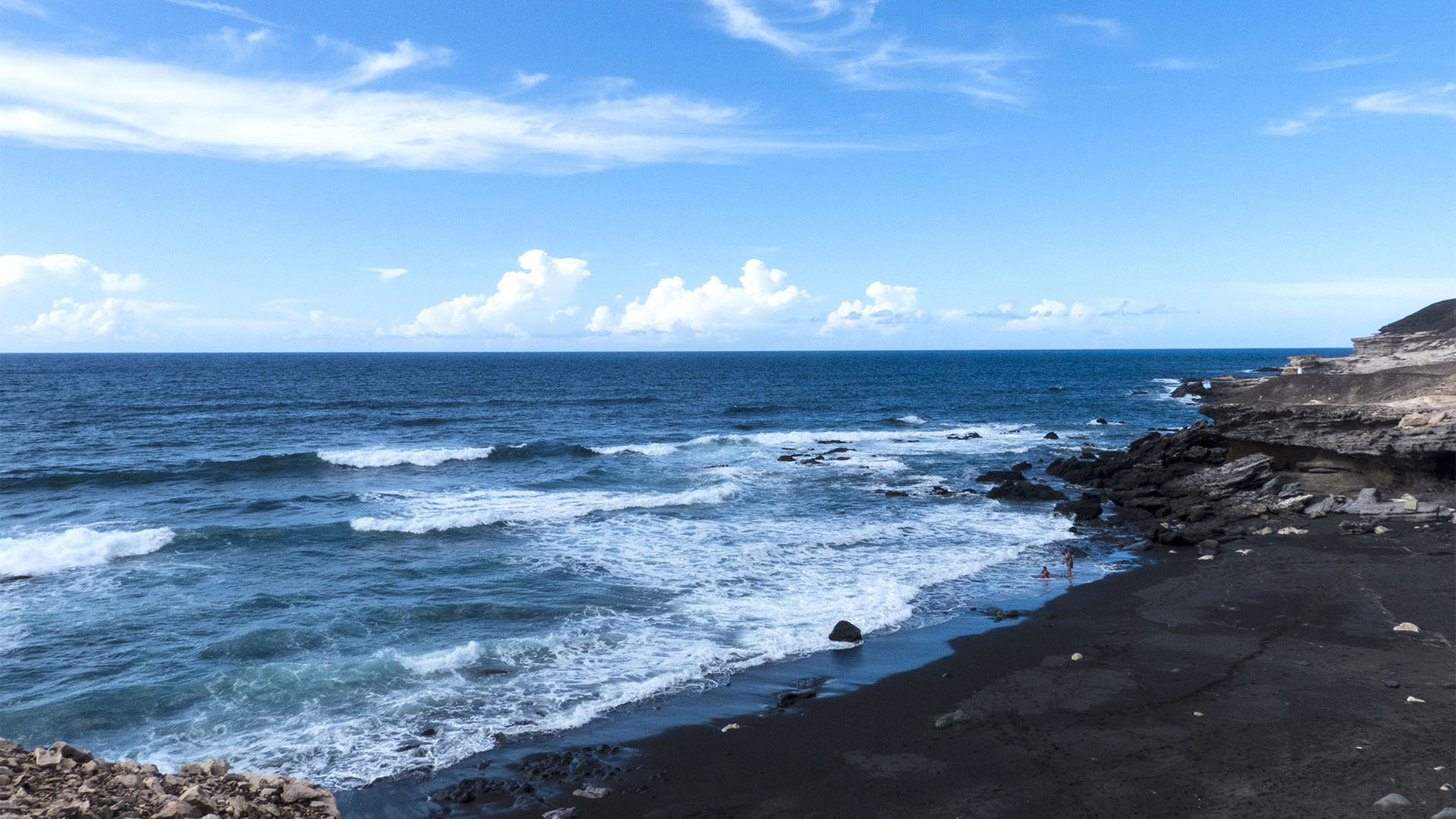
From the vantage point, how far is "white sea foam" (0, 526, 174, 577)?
21797 millimetres

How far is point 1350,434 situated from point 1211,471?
14.7 ft

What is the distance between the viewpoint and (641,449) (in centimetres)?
4578

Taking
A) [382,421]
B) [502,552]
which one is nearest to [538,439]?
[382,421]

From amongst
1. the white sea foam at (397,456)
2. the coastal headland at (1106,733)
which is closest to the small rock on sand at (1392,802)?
the coastal headland at (1106,733)

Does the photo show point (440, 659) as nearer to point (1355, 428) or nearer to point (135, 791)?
point (135, 791)

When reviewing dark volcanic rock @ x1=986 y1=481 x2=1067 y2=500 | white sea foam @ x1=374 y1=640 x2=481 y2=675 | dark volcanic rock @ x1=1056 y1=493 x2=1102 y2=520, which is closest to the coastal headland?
white sea foam @ x1=374 y1=640 x2=481 y2=675

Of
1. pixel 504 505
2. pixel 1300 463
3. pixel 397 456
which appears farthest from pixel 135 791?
pixel 397 456

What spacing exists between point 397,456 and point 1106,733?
124 feet

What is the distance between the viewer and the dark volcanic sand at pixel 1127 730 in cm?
1037

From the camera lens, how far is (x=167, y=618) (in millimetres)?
18234

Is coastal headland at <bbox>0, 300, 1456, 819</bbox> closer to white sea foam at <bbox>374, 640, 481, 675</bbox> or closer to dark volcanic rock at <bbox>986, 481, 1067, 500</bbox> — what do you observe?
white sea foam at <bbox>374, 640, 481, 675</bbox>

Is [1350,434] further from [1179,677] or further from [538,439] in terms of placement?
[538,439]

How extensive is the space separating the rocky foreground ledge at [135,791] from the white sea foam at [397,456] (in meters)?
32.5

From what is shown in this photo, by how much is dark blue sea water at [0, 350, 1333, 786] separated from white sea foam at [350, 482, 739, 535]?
0.18 metres
